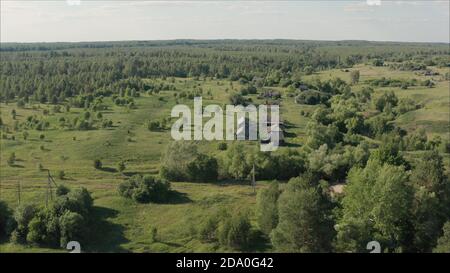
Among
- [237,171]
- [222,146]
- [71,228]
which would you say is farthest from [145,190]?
[222,146]

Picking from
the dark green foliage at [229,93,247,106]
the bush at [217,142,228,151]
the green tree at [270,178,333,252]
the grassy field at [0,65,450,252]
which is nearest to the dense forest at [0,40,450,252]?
the green tree at [270,178,333,252]

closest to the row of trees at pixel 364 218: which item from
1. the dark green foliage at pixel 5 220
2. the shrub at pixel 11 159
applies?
the dark green foliage at pixel 5 220

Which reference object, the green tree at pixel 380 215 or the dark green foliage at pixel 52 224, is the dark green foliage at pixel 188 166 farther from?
the green tree at pixel 380 215

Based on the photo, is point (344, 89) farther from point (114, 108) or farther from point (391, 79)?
point (114, 108)

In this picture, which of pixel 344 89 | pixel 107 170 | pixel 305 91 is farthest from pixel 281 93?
pixel 107 170

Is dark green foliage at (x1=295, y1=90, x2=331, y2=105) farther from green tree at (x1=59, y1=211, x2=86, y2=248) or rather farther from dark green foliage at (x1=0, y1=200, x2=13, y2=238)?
dark green foliage at (x1=0, y1=200, x2=13, y2=238)
